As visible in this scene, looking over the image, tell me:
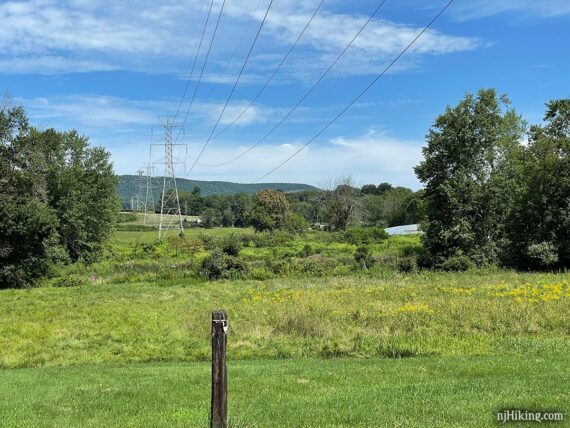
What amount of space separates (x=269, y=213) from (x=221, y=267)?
64.6 metres

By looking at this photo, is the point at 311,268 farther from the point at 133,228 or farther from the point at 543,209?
the point at 133,228

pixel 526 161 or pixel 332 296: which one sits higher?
pixel 526 161

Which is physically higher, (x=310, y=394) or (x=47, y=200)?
(x=47, y=200)

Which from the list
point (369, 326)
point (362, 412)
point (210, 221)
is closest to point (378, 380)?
point (362, 412)

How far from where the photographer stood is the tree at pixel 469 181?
4888cm

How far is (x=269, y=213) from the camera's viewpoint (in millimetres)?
109938

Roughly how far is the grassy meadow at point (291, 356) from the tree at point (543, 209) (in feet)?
43.4

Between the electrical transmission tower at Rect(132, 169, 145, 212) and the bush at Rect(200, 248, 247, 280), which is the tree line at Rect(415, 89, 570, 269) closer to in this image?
the bush at Rect(200, 248, 247, 280)

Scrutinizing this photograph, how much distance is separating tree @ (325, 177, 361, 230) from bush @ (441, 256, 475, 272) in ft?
189

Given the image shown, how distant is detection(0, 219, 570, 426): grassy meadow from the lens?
6.90 m

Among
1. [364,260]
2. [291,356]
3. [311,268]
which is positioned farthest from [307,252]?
[291,356]

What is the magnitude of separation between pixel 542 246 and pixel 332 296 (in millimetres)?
25621

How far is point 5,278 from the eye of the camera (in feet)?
148

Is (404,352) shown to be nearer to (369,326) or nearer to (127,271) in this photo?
(369,326)
